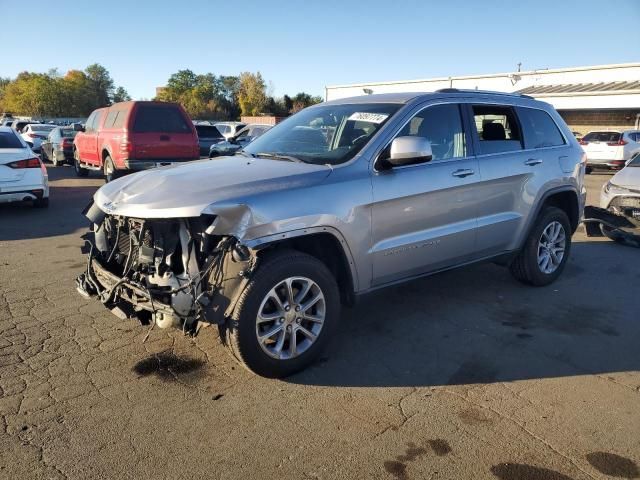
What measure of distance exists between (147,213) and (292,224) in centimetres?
93

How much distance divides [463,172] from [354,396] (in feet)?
7.32

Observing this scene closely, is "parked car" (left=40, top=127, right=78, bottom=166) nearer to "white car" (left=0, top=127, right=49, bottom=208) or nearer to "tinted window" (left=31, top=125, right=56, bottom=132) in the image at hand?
"tinted window" (left=31, top=125, right=56, bottom=132)

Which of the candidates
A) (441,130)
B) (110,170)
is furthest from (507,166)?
(110,170)

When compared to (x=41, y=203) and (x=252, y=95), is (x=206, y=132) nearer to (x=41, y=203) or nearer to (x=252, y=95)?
(x=41, y=203)

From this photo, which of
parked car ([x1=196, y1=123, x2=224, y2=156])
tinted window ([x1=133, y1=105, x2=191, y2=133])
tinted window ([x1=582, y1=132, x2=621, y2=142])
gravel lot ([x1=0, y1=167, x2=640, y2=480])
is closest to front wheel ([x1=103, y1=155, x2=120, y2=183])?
tinted window ([x1=133, y1=105, x2=191, y2=133])

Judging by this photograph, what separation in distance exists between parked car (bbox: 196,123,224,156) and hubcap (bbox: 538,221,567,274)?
1692 centimetres

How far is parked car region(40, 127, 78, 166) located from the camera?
1925 cm

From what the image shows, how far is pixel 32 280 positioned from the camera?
18.8ft

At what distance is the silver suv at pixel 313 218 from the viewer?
132 inches

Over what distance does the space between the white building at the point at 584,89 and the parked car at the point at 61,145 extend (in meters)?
16.9

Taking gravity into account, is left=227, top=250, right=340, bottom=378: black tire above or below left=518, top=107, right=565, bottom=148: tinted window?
below

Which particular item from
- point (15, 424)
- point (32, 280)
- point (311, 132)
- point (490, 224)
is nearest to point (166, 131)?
point (32, 280)

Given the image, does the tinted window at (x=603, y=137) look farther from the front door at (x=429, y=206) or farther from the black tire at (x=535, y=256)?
the front door at (x=429, y=206)

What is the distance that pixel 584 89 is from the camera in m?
31.1
